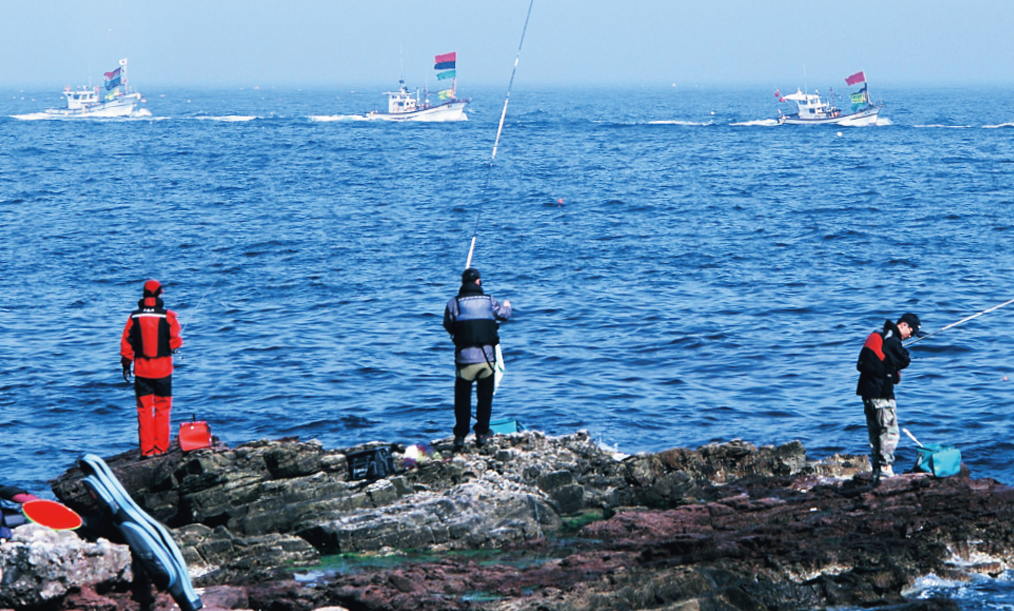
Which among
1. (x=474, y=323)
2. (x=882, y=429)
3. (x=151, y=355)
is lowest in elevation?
(x=882, y=429)

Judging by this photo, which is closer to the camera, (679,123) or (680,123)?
(679,123)

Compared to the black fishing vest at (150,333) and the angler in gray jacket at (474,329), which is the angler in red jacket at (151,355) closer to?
the black fishing vest at (150,333)

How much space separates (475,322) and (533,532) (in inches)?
99.9

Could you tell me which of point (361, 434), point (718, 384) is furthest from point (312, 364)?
point (718, 384)

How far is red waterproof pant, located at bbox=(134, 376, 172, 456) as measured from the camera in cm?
1163

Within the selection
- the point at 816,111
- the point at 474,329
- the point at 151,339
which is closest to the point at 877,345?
the point at 474,329

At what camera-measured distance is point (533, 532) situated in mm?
10102

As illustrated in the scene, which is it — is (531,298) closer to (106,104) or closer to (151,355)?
(151,355)

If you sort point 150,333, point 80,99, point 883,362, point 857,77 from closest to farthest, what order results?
point 883,362 → point 150,333 → point 857,77 → point 80,99

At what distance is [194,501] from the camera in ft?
34.6

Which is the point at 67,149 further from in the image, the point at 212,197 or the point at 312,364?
the point at 312,364

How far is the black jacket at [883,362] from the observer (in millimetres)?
11141

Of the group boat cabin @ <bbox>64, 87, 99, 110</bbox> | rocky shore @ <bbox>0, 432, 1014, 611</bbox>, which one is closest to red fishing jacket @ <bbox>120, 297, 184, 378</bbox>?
rocky shore @ <bbox>0, 432, 1014, 611</bbox>

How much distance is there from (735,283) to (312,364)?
448 inches
